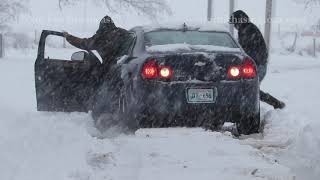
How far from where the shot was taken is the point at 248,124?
6852 mm

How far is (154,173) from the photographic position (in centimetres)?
502

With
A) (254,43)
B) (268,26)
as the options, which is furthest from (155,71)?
(268,26)

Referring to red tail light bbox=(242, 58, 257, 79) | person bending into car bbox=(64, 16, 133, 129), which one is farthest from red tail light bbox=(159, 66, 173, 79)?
person bending into car bbox=(64, 16, 133, 129)

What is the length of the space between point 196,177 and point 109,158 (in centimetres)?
105

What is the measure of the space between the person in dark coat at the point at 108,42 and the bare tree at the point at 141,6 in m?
13.9

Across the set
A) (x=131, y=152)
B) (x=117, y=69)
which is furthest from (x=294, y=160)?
(x=117, y=69)

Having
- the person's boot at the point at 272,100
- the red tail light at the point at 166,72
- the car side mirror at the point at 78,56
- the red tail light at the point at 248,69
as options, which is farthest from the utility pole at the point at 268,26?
the red tail light at the point at 166,72

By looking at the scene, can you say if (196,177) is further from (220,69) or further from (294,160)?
(220,69)

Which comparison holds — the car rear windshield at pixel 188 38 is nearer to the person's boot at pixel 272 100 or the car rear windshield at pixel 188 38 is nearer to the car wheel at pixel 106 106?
the car wheel at pixel 106 106

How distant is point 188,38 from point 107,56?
1.49m

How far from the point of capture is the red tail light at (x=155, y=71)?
6.25 metres

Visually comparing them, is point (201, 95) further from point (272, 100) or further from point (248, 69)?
point (272, 100)

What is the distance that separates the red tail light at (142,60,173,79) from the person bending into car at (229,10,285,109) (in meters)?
3.00

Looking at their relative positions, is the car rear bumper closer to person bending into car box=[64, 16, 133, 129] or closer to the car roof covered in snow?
person bending into car box=[64, 16, 133, 129]
